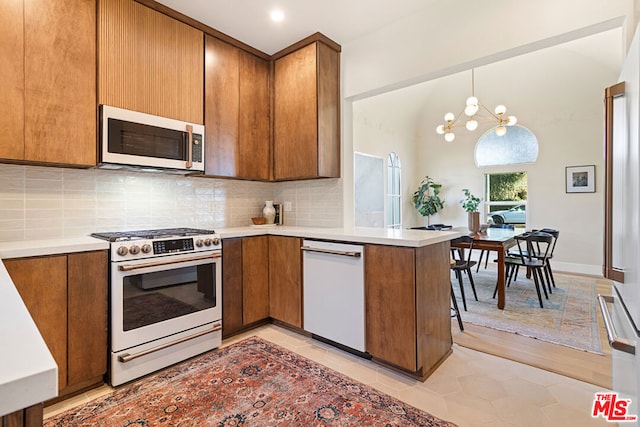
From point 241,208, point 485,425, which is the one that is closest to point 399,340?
point 485,425

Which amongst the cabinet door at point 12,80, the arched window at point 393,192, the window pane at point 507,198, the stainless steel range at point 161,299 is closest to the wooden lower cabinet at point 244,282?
the stainless steel range at point 161,299

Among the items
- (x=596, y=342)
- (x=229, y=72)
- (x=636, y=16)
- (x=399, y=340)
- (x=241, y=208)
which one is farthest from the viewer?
(x=241, y=208)

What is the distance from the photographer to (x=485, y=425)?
5.28 ft

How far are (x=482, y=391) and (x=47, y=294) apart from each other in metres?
2.59

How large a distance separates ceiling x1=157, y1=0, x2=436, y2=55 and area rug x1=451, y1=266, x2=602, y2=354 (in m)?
2.90

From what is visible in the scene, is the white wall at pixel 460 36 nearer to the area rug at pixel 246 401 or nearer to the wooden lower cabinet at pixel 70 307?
the area rug at pixel 246 401

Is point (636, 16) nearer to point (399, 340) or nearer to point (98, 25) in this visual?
point (399, 340)

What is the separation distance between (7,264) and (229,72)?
2.17 metres

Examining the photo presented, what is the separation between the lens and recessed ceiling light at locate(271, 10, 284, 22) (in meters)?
2.50

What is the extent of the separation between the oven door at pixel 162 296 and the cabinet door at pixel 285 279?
1.72ft

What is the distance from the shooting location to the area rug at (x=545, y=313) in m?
2.67

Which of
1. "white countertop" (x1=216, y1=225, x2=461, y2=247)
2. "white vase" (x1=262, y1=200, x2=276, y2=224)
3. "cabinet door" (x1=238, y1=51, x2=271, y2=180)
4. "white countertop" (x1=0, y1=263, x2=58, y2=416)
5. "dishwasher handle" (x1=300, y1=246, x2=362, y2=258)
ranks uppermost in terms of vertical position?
"cabinet door" (x1=238, y1=51, x2=271, y2=180)

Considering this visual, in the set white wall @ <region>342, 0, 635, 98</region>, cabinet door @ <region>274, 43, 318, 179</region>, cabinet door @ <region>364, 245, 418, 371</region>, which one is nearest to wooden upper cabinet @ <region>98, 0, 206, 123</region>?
cabinet door @ <region>274, 43, 318, 179</region>

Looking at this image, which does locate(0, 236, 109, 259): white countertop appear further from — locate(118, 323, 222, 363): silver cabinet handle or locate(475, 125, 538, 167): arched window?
locate(475, 125, 538, 167): arched window
